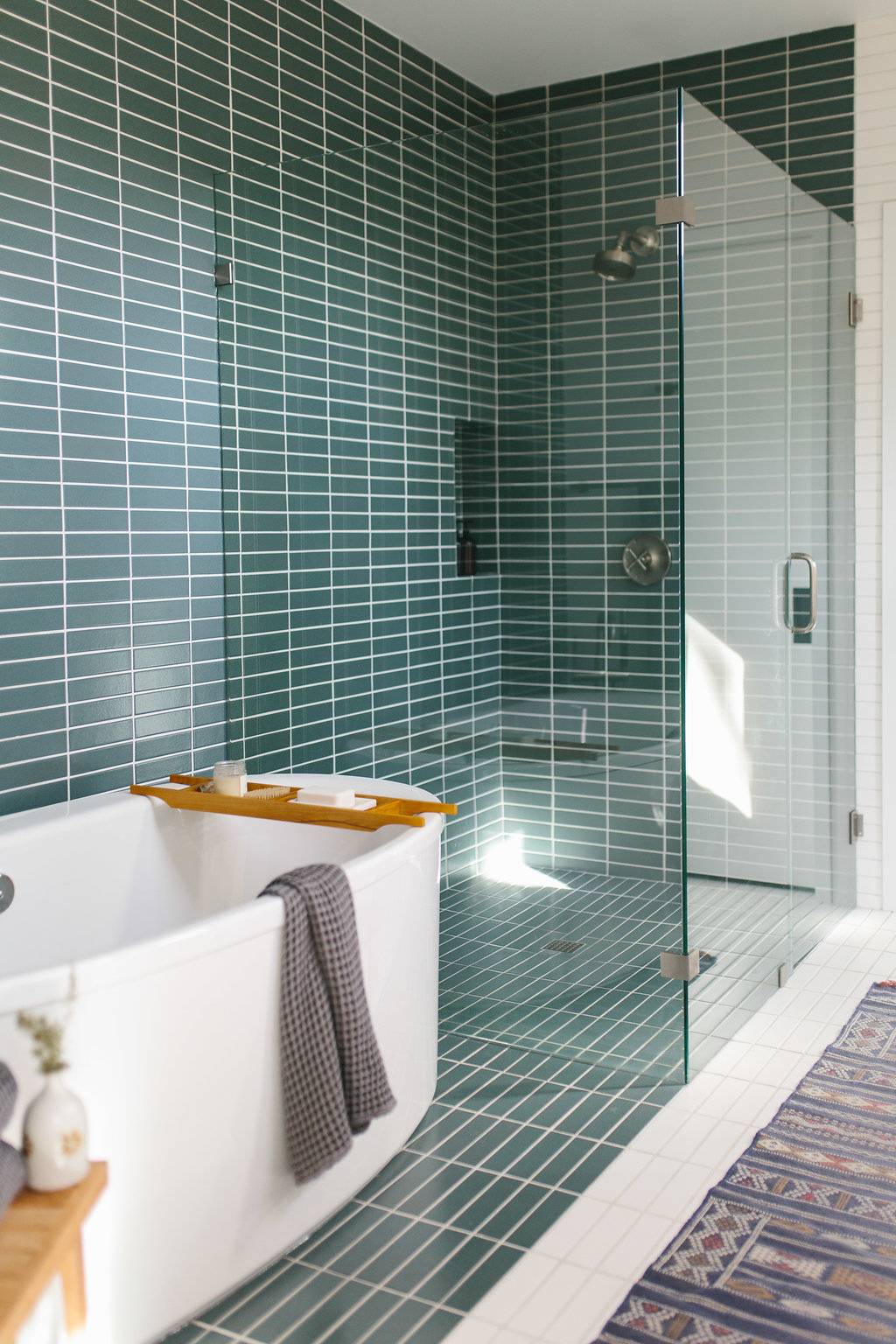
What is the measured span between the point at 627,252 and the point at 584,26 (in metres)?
1.78

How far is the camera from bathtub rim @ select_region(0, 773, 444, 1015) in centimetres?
164

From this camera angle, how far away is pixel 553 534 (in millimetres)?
2807

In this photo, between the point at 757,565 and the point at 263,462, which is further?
the point at 263,462

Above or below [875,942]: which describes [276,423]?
above

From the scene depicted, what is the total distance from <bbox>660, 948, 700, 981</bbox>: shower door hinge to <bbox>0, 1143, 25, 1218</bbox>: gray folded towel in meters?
1.57

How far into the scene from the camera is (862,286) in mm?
4031

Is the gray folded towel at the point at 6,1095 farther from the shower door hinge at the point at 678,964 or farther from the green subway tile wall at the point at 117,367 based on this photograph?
the shower door hinge at the point at 678,964

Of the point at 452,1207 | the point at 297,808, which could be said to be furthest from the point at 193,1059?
the point at 297,808

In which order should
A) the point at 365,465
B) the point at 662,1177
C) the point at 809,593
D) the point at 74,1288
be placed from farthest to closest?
the point at 809,593, the point at 365,465, the point at 662,1177, the point at 74,1288

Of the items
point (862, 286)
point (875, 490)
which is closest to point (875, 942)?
point (875, 490)

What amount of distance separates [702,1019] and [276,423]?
187 centimetres

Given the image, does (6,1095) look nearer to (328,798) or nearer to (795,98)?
(328,798)

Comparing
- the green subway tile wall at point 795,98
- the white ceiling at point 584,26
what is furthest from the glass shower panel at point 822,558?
the white ceiling at point 584,26

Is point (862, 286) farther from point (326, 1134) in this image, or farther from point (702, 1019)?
point (326, 1134)
